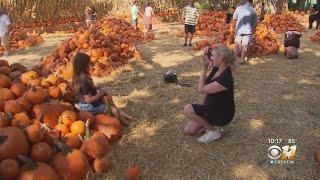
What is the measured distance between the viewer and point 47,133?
475cm

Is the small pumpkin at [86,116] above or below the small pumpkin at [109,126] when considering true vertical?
above

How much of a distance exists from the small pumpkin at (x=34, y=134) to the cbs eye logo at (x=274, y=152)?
2905 millimetres

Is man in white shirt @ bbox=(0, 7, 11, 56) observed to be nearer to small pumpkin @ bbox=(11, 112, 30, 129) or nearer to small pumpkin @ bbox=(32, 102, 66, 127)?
small pumpkin @ bbox=(32, 102, 66, 127)

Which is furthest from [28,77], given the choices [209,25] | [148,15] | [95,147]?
[148,15]

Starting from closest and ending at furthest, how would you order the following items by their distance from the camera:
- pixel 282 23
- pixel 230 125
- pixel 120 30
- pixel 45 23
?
pixel 230 125
pixel 120 30
pixel 282 23
pixel 45 23

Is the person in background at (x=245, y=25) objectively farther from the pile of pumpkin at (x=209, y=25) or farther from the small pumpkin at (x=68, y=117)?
the small pumpkin at (x=68, y=117)

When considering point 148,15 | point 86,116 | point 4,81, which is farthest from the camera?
point 148,15

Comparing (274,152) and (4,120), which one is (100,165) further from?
(274,152)

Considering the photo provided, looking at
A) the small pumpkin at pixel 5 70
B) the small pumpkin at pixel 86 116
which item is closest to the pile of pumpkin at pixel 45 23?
the small pumpkin at pixel 5 70

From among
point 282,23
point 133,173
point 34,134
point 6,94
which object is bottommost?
point 133,173

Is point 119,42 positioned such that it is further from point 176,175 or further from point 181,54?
point 176,175

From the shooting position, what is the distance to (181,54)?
1254 cm

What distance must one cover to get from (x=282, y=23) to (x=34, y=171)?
50.7 ft

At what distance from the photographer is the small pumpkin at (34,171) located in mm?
4141
